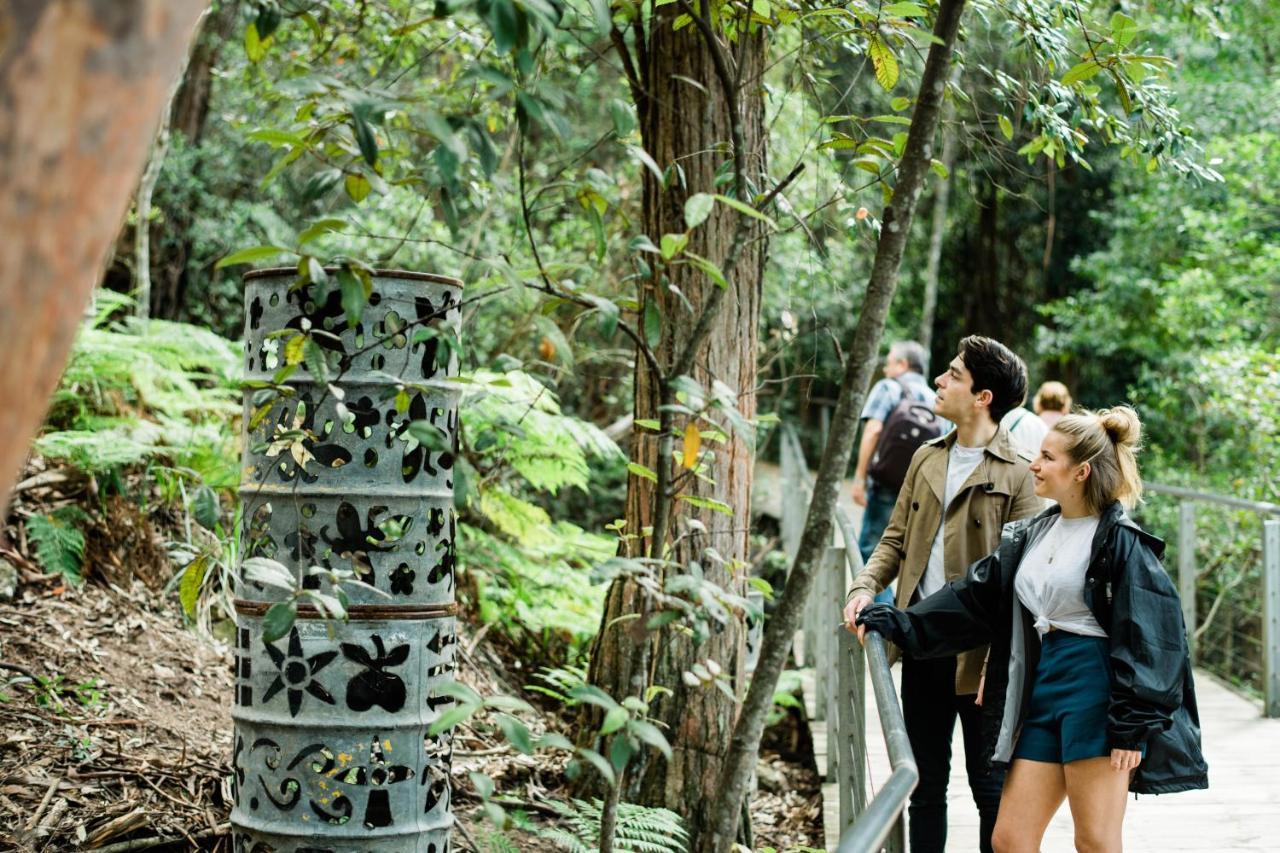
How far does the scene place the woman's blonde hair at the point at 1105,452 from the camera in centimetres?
363

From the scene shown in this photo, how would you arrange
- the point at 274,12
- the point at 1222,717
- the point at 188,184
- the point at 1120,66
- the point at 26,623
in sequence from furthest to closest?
the point at 188,184 → the point at 1222,717 → the point at 26,623 → the point at 1120,66 → the point at 274,12

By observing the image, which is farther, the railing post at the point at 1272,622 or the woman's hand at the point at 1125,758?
the railing post at the point at 1272,622

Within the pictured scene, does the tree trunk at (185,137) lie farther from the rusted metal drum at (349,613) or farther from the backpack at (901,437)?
the rusted metal drum at (349,613)

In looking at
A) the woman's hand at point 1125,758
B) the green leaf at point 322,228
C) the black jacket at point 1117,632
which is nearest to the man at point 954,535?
the black jacket at point 1117,632

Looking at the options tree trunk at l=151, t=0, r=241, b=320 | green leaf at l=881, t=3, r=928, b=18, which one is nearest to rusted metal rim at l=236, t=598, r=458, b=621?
green leaf at l=881, t=3, r=928, b=18

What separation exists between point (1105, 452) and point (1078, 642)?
55 centimetres

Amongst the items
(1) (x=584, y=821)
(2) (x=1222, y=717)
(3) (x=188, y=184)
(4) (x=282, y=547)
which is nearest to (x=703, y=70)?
(4) (x=282, y=547)

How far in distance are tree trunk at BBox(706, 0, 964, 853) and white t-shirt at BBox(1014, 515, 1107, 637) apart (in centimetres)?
69

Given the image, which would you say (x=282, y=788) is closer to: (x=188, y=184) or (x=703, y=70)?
(x=703, y=70)

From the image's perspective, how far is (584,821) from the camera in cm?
431

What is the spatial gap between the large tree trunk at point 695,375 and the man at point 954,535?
94cm

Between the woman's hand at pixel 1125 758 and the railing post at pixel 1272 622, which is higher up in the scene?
the woman's hand at pixel 1125 758

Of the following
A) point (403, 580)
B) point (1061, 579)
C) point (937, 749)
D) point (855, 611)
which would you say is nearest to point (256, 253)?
point (403, 580)

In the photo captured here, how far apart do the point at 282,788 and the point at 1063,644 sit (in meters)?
2.28
